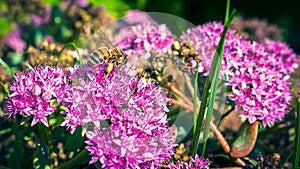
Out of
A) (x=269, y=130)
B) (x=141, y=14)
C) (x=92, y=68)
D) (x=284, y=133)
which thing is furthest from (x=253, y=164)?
(x=141, y=14)

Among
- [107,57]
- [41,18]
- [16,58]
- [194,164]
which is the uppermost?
[41,18]

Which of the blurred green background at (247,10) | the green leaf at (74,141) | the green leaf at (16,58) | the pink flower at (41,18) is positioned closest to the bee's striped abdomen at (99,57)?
the green leaf at (74,141)

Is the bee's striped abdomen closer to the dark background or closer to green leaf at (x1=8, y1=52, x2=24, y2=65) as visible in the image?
green leaf at (x1=8, y1=52, x2=24, y2=65)

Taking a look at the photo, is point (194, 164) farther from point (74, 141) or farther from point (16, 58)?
A: point (16, 58)

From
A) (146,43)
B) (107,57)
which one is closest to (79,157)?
(107,57)

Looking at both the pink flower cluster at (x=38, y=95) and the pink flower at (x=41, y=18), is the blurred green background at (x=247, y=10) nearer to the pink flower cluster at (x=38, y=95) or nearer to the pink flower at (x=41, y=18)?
the pink flower at (x=41, y=18)

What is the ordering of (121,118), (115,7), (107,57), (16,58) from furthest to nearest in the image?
(115,7)
(16,58)
(107,57)
(121,118)
